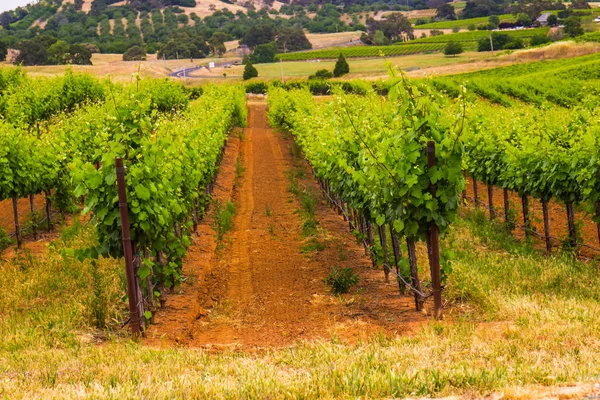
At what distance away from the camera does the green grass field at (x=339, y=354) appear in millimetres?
5922

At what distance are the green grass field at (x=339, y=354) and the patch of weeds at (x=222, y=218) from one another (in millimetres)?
5651

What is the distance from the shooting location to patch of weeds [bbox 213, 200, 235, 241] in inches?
638

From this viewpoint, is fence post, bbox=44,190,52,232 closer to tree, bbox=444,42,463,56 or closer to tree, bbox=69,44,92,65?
tree, bbox=444,42,463,56

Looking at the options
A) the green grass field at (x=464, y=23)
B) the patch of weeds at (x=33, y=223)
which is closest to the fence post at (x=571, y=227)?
the patch of weeds at (x=33, y=223)

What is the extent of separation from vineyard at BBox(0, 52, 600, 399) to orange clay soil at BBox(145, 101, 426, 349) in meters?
0.05

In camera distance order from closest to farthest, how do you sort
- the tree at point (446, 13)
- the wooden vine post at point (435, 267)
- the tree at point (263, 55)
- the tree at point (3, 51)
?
the wooden vine post at point (435, 267) < the tree at point (3, 51) < the tree at point (263, 55) < the tree at point (446, 13)

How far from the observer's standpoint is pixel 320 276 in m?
12.1

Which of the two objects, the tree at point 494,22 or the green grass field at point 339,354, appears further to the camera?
the tree at point 494,22

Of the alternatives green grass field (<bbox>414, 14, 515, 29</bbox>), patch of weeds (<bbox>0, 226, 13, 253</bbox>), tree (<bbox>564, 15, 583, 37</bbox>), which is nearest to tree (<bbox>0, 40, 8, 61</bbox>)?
green grass field (<bbox>414, 14, 515, 29</bbox>)

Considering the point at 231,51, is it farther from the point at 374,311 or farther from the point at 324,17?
the point at 374,311

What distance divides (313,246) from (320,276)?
80.7 inches

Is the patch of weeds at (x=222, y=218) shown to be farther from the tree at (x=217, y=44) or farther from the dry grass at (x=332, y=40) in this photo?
the tree at (x=217, y=44)

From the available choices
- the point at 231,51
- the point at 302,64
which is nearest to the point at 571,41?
Result: the point at 302,64

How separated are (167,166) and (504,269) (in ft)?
17.3
